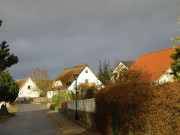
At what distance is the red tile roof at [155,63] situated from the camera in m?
28.8

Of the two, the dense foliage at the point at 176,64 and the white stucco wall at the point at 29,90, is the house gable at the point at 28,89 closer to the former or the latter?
the white stucco wall at the point at 29,90

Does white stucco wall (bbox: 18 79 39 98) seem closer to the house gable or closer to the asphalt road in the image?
the house gable

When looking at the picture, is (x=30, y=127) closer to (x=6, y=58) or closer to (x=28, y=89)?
(x=6, y=58)

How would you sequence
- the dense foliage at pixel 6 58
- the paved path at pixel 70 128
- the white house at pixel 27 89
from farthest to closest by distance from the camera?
the white house at pixel 27 89, the dense foliage at pixel 6 58, the paved path at pixel 70 128

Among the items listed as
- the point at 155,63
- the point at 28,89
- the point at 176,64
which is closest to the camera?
the point at 176,64

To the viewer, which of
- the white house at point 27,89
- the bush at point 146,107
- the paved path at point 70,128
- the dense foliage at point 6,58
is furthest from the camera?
the white house at point 27,89

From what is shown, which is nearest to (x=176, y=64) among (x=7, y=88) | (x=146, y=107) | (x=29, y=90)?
(x=146, y=107)

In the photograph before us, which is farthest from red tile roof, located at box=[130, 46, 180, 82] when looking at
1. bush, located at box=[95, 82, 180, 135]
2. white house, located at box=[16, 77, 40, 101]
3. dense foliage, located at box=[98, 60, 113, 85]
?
white house, located at box=[16, 77, 40, 101]

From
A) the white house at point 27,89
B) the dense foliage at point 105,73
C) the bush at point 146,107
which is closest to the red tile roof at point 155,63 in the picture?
the dense foliage at point 105,73

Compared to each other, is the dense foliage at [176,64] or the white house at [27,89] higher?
the white house at [27,89]

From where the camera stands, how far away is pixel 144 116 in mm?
8219

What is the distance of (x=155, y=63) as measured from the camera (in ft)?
106

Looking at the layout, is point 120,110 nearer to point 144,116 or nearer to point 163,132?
point 144,116

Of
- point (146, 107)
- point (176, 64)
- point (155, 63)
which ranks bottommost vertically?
point (146, 107)
